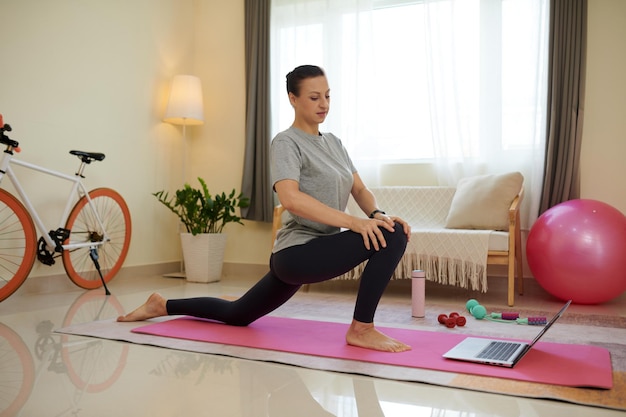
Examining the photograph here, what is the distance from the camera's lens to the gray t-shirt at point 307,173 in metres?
2.16

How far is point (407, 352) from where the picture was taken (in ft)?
7.09

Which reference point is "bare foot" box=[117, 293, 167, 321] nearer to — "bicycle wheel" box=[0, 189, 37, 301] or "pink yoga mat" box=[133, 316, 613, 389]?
"pink yoga mat" box=[133, 316, 613, 389]

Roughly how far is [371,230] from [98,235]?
8.48 ft

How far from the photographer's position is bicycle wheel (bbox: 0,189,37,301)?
3.32m

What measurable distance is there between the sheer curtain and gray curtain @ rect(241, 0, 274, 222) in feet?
0.67

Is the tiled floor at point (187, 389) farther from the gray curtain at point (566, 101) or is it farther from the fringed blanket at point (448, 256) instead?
the gray curtain at point (566, 101)

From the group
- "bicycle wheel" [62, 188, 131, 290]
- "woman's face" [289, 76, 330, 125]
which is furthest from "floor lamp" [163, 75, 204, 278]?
"woman's face" [289, 76, 330, 125]

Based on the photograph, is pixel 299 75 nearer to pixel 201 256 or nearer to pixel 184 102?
pixel 201 256

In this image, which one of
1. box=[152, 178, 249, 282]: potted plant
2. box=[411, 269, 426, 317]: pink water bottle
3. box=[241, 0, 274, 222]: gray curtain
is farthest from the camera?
box=[241, 0, 274, 222]: gray curtain

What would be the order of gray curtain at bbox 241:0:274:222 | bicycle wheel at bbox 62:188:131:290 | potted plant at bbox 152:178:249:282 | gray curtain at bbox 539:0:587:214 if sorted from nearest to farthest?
bicycle wheel at bbox 62:188:131:290
gray curtain at bbox 539:0:587:214
potted plant at bbox 152:178:249:282
gray curtain at bbox 241:0:274:222

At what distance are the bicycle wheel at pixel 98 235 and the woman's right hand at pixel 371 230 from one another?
2.41 meters

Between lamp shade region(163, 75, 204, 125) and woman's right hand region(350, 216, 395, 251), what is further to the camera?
lamp shade region(163, 75, 204, 125)

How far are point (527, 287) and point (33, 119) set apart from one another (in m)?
3.55

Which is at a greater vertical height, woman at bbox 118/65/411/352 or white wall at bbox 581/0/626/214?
white wall at bbox 581/0/626/214
